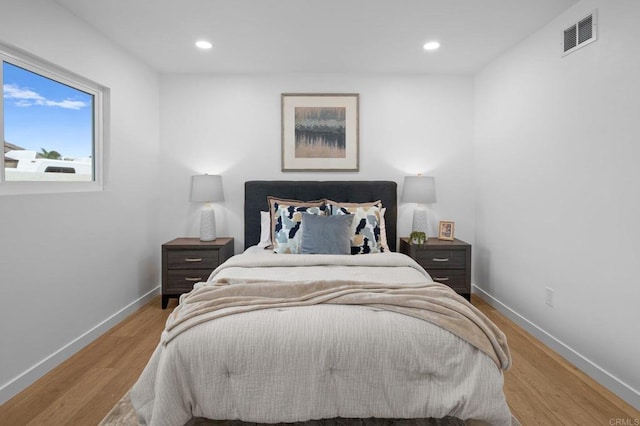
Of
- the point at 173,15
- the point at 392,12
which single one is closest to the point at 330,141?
the point at 392,12

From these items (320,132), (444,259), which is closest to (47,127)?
(320,132)

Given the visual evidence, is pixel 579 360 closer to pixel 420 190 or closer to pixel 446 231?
pixel 446 231

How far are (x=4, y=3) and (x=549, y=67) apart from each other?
12.0ft

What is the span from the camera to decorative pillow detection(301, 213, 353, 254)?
127 inches

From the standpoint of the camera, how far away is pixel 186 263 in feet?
12.3

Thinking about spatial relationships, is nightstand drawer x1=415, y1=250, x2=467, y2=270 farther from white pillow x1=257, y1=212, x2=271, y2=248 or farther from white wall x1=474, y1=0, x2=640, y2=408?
white pillow x1=257, y1=212, x2=271, y2=248

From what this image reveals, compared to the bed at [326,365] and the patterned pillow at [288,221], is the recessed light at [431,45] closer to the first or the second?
the patterned pillow at [288,221]

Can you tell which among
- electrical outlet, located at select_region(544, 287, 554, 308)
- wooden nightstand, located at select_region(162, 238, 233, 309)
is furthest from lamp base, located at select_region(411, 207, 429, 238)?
wooden nightstand, located at select_region(162, 238, 233, 309)

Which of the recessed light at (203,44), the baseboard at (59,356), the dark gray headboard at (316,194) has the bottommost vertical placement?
the baseboard at (59,356)

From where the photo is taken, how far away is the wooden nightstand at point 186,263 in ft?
12.3

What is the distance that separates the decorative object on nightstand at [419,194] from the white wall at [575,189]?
24.6 inches

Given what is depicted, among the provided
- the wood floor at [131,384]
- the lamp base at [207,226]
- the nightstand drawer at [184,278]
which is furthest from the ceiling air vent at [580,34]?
the nightstand drawer at [184,278]

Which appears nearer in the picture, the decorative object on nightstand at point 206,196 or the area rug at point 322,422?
the area rug at point 322,422

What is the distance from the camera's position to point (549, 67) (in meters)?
2.96
